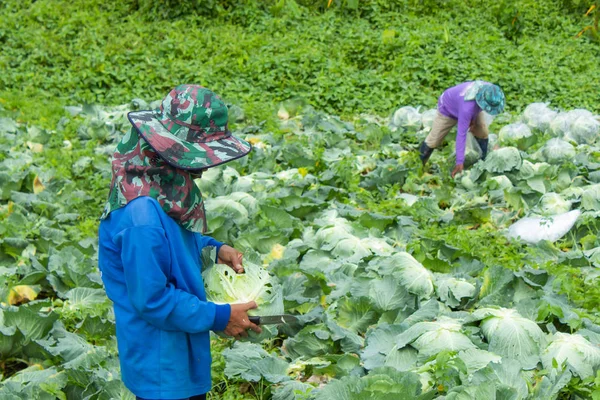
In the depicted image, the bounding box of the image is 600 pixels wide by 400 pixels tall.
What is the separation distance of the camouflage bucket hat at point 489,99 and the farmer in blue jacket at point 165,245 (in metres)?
4.10

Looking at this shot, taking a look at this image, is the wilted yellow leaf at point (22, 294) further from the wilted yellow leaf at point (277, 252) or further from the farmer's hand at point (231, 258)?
the farmer's hand at point (231, 258)

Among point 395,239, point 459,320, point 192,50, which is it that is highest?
point 459,320

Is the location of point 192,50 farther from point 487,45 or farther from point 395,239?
point 395,239

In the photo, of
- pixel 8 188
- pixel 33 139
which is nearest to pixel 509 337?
pixel 8 188

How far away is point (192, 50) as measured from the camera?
10.6 metres

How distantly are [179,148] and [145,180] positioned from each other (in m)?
0.16

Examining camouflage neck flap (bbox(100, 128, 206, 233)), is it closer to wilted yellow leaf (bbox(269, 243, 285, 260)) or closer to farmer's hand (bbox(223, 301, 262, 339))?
farmer's hand (bbox(223, 301, 262, 339))

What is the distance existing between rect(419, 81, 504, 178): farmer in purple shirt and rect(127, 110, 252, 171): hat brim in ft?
13.8

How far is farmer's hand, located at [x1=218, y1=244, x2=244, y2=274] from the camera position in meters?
2.90

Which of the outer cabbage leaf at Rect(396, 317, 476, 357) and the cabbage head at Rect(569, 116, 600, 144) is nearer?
the outer cabbage leaf at Rect(396, 317, 476, 357)

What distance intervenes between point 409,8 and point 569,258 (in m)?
8.22

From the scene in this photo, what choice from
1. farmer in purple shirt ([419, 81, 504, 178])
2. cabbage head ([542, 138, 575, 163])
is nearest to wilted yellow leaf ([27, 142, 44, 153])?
farmer in purple shirt ([419, 81, 504, 178])

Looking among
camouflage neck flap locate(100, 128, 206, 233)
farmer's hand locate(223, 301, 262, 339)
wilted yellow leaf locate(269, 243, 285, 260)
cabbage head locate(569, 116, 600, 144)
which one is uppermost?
camouflage neck flap locate(100, 128, 206, 233)

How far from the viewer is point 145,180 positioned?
2.41 metres
